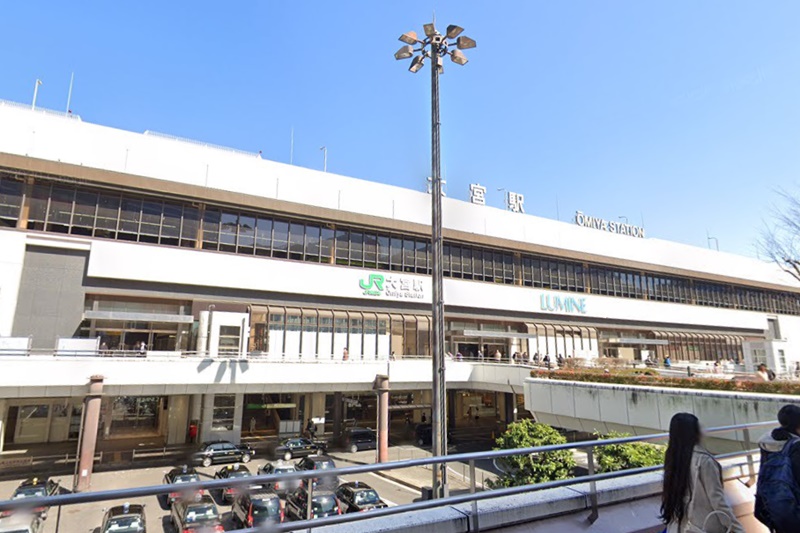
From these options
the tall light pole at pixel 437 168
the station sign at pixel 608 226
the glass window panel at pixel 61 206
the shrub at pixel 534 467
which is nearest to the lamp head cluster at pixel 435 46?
the tall light pole at pixel 437 168

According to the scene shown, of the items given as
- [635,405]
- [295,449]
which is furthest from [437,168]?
[295,449]

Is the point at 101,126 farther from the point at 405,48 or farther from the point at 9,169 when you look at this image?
the point at 405,48

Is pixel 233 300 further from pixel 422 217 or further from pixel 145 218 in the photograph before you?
pixel 422 217

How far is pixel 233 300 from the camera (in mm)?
28312

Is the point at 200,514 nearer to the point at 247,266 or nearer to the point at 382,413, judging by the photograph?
the point at 382,413

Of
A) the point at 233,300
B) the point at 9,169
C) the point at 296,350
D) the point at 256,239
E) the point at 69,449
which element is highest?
the point at 9,169

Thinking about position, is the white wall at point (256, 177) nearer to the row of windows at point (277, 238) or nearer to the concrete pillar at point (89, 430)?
the row of windows at point (277, 238)

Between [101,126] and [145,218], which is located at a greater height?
[101,126]

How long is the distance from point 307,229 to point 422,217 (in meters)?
9.27

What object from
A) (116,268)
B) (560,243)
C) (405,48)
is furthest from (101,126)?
(560,243)

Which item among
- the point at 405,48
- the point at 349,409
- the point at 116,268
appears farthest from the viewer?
the point at 349,409

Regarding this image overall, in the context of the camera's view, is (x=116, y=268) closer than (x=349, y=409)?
Yes

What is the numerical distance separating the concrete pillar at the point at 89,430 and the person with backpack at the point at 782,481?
23143 millimetres

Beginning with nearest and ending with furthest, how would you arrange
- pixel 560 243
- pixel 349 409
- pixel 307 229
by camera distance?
pixel 307 229 → pixel 349 409 → pixel 560 243
